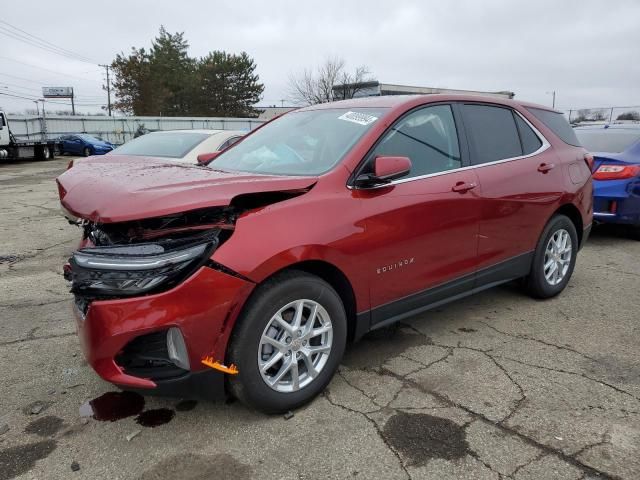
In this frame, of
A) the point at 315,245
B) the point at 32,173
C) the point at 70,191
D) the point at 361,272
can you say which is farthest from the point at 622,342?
the point at 32,173

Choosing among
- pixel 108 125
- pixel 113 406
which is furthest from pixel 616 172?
pixel 108 125

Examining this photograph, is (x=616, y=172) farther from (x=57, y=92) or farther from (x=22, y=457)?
(x=57, y=92)

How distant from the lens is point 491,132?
3887 millimetres

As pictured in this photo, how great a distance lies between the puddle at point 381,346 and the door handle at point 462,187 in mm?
1132

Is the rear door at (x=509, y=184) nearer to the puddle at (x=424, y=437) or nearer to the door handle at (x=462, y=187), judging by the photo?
the door handle at (x=462, y=187)

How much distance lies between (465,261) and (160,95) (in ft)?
184

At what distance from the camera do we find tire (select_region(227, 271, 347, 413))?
247 centimetres

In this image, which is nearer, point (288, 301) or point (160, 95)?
point (288, 301)

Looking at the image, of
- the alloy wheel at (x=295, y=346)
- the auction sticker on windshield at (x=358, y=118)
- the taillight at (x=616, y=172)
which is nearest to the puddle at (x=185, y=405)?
the alloy wheel at (x=295, y=346)

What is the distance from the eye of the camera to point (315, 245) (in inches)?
104

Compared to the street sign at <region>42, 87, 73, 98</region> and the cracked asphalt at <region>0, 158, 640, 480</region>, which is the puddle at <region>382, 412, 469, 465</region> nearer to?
the cracked asphalt at <region>0, 158, 640, 480</region>

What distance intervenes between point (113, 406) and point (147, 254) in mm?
1105

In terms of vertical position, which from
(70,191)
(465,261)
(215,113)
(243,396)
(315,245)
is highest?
(215,113)

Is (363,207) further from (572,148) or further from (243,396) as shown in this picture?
(572,148)
